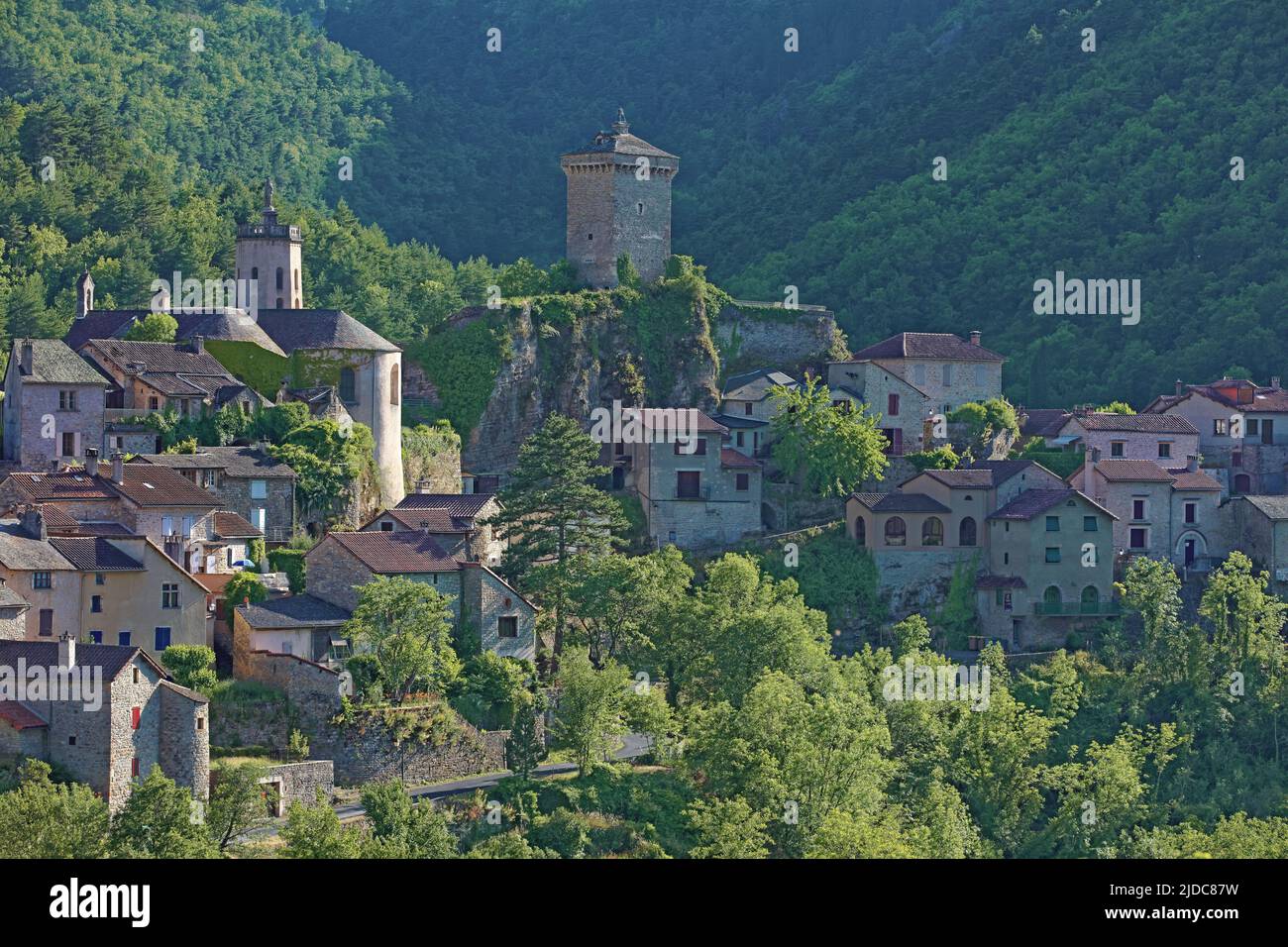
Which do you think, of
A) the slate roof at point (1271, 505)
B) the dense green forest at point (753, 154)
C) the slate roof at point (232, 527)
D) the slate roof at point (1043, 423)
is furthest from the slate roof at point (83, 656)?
the dense green forest at point (753, 154)

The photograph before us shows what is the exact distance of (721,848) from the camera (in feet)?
158

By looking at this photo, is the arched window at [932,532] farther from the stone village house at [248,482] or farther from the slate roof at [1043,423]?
the stone village house at [248,482]

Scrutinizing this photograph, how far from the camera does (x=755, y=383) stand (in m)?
74.2

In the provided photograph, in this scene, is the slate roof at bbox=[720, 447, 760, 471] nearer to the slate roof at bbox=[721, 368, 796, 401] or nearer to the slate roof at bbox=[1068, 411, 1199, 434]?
the slate roof at bbox=[721, 368, 796, 401]

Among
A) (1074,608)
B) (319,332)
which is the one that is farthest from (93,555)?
(1074,608)

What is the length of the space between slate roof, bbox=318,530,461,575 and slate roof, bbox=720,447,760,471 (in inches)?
532

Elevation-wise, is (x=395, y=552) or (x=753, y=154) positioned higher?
(x=753, y=154)

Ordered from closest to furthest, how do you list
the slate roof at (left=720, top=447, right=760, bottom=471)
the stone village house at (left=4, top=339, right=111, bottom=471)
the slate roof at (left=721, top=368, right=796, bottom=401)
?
the stone village house at (left=4, top=339, right=111, bottom=471), the slate roof at (left=720, top=447, right=760, bottom=471), the slate roof at (left=721, top=368, right=796, bottom=401)

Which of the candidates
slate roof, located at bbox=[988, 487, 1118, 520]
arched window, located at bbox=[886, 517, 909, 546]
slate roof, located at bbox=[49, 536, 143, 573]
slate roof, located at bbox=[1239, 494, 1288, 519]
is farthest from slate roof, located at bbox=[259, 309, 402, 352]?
slate roof, located at bbox=[1239, 494, 1288, 519]

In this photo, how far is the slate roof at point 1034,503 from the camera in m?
66.4

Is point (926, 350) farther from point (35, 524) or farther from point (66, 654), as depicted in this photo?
point (66, 654)

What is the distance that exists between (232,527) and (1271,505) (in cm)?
3450

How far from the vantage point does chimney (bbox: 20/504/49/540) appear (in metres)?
51.3

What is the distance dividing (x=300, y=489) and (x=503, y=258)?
177ft
